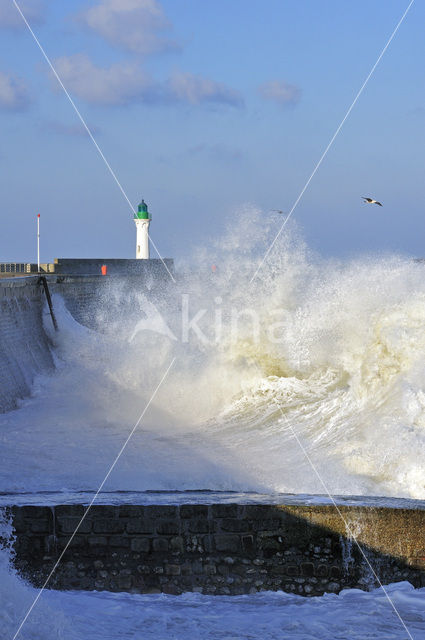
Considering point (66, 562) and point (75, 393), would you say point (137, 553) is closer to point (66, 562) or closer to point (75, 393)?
point (66, 562)

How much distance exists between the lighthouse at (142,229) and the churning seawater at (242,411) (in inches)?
394

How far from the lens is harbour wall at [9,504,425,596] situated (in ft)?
15.9

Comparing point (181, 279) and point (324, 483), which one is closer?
point (324, 483)

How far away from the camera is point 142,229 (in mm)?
29625

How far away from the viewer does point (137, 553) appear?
193 inches

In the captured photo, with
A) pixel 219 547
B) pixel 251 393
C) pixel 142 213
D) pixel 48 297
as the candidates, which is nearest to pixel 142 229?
pixel 142 213

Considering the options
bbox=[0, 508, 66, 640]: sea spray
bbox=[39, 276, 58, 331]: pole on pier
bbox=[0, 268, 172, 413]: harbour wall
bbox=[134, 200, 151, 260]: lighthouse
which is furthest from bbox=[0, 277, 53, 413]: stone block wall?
bbox=[134, 200, 151, 260]: lighthouse

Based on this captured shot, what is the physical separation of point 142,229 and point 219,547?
82.9 ft

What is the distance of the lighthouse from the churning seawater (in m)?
10.0

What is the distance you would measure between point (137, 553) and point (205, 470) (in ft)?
13.8

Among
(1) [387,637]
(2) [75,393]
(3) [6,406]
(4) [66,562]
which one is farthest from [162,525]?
(2) [75,393]

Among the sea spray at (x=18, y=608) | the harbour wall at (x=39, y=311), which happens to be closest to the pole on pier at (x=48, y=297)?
the harbour wall at (x=39, y=311)

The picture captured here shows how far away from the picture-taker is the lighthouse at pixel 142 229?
29.4 metres

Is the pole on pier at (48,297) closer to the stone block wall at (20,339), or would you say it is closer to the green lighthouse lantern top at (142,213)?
the stone block wall at (20,339)
